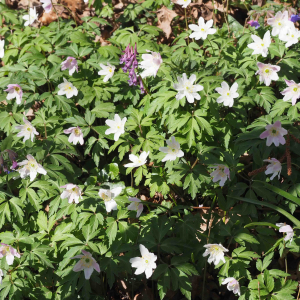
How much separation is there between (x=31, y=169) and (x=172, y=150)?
1151mm

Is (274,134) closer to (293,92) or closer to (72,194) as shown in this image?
(293,92)

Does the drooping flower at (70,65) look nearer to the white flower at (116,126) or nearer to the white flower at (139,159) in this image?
the white flower at (116,126)

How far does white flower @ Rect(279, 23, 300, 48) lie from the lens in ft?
10.8

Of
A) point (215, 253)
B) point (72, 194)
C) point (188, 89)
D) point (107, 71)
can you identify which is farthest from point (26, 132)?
point (215, 253)

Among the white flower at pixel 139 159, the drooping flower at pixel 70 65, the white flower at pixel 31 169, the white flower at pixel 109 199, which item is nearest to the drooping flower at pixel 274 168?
the white flower at pixel 139 159

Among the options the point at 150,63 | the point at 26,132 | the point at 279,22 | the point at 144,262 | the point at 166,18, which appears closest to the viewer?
the point at 144,262

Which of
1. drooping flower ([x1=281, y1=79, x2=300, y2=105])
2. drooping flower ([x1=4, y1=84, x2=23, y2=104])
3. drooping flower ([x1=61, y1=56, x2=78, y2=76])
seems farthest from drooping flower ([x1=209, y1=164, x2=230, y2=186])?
drooping flower ([x1=4, y1=84, x2=23, y2=104])

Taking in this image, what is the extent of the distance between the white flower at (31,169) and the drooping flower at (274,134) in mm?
1746

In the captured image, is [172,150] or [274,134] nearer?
[274,134]

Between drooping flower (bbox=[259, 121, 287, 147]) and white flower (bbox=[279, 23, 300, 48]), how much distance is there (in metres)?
1.04

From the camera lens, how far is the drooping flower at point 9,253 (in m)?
2.68

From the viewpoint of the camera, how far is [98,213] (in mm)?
2811

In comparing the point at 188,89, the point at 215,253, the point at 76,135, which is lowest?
the point at 215,253

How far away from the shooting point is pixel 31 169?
289 cm
